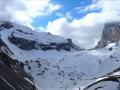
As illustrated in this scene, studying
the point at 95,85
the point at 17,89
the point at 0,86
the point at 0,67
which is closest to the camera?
the point at 95,85

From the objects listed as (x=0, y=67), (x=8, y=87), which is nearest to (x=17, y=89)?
(x=8, y=87)

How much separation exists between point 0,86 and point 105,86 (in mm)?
43702

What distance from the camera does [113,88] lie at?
166 feet

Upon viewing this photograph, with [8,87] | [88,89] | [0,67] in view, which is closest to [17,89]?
[8,87]

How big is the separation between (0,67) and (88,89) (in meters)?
74.1

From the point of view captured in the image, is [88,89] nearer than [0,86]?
Yes

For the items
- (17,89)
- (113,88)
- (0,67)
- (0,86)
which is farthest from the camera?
(0,67)

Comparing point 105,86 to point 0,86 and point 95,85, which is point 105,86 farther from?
point 0,86

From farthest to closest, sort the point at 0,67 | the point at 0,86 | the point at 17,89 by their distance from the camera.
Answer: the point at 0,67 < the point at 17,89 < the point at 0,86

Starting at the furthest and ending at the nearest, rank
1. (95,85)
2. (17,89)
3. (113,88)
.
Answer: (17,89) → (95,85) → (113,88)

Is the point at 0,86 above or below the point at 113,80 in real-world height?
below

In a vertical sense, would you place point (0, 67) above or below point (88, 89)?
below

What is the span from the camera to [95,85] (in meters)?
54.5

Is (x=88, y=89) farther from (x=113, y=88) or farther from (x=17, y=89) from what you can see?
(x=17, y=89)
